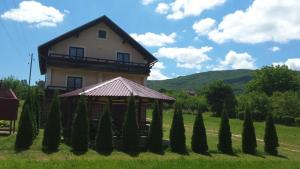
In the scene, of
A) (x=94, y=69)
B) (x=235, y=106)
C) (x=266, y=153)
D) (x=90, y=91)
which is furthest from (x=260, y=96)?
(x=90, y=91)

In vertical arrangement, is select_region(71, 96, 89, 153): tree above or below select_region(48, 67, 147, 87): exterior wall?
below

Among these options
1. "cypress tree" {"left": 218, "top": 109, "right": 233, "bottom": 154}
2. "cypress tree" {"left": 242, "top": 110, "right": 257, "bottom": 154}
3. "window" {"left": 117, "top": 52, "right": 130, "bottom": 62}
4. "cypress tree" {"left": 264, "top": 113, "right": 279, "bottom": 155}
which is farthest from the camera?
"window" {"left": 117, "top": 52, "right": 130, "bottom": 62}

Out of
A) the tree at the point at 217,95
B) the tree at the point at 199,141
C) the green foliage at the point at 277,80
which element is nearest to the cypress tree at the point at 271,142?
the tree at the point at 199,141

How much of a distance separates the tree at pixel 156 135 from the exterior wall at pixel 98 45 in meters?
18.6

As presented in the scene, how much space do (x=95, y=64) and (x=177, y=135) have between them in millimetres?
17331

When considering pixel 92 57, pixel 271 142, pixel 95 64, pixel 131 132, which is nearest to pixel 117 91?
pixel 131 132

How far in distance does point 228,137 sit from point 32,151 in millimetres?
9983

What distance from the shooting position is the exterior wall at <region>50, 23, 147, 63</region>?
35375 millimetres

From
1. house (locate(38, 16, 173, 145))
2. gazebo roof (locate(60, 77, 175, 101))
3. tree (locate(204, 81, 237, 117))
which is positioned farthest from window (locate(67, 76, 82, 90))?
tree (locate(204, 81, 237, 117))

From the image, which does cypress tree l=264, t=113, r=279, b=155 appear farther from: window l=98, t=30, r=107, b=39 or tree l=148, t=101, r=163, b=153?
window l=98, t=30, r=107, b=39

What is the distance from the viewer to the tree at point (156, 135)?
18312mm

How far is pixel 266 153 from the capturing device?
846 inches

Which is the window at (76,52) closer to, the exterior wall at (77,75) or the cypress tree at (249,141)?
the exterior wall at (77,75)

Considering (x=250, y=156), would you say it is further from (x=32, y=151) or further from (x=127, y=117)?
(x=32, y=151)
